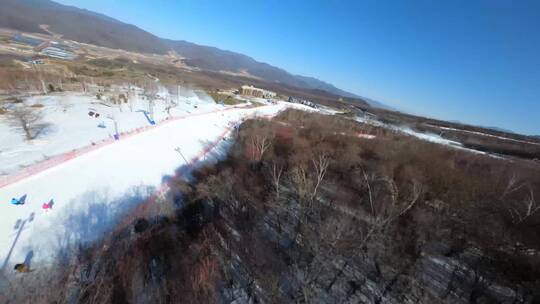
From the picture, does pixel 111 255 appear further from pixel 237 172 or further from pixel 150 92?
pixel 150 92

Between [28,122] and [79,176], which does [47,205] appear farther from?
[28,122]

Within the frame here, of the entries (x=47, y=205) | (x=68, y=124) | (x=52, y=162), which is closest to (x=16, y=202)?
(x=47, y=205)

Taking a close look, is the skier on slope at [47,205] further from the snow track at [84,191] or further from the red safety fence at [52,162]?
the red safety fence at [52,162]

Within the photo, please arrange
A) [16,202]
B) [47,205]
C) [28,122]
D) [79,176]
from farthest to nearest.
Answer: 1. [28,122]
2. [79,176]
3. [47,205]
4. [16,202]

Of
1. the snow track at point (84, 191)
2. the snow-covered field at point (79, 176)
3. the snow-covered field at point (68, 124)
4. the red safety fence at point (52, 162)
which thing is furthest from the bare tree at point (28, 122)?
the snow track at point (84, 191)

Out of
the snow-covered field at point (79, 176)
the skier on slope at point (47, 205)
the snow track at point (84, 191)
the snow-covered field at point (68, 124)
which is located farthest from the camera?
the snow-covered field at point (68, 124)

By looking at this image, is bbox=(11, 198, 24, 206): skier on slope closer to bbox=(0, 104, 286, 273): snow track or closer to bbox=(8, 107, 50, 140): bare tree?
bbox=(0, 104, 286, 273): snow track

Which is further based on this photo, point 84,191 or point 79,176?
point 79,176
